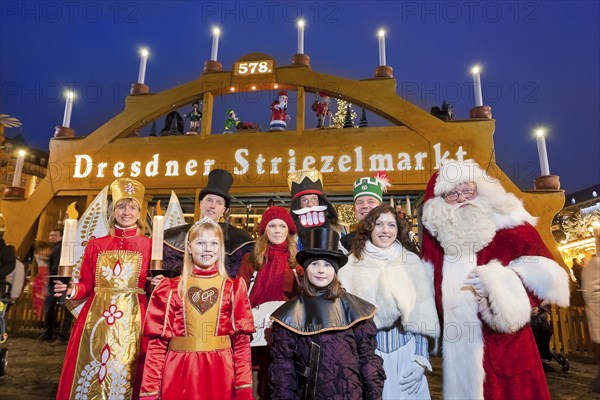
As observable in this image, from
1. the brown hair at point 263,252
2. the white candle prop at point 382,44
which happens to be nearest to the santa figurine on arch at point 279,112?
the white candle prop at point 382,44

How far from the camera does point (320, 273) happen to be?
2.38 metres

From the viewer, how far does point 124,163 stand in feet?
25.4

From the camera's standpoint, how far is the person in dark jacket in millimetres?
2158

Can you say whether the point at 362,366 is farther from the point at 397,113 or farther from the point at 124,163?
the point at 124,163

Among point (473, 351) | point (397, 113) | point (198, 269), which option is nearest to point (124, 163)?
point (397, 113)

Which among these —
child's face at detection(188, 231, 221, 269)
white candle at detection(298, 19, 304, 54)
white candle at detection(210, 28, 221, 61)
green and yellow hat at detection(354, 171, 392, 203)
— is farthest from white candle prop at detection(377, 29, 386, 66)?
child's face at detection(188, 231, 221, 269)

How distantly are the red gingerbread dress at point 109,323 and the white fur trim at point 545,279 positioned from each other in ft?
9.25

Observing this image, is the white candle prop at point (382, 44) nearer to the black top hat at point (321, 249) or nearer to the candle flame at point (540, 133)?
the candle flame at point (540, 133)

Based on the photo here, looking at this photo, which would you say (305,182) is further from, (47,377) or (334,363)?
(47,377)

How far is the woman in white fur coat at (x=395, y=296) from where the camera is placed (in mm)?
2486

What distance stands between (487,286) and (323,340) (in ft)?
3.51

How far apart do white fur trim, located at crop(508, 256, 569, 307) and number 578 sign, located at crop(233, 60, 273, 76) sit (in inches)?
A: 245

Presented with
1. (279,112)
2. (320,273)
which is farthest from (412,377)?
(279,112)

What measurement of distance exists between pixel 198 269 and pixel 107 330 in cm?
104
